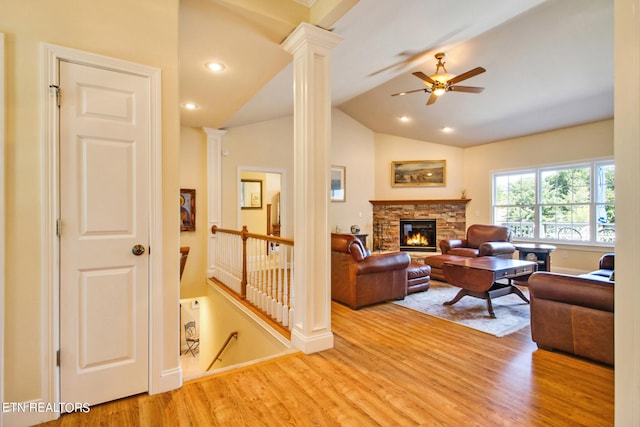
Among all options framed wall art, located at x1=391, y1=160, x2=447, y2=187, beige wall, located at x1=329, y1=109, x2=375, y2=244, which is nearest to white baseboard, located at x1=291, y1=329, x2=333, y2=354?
beige wall, located at x1=329, y1=109, x2=375, y2=244

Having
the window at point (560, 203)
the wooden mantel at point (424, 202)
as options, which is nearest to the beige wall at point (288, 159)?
the wooden mantel at point (424, 202)

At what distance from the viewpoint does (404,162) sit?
298 inches

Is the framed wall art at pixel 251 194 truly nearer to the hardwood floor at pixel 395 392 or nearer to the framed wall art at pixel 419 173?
the framed wall art at pixel 419 173

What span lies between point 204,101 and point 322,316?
3162 millimetres

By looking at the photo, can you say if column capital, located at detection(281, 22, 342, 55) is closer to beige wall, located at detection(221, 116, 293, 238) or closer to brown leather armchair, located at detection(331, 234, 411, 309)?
brown leather armchair, located at detection(331, 234, 411, 309)

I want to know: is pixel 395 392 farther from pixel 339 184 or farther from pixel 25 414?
pixel 339 184

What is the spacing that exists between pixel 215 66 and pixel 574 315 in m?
3.94

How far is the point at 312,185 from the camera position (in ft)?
8.44

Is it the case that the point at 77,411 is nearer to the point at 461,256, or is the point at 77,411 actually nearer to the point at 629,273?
the point at 629,273

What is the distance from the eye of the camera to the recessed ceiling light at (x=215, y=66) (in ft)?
10.2

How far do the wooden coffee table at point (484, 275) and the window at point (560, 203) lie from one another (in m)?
2.90

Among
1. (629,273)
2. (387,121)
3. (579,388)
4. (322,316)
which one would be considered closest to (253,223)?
(387,121)

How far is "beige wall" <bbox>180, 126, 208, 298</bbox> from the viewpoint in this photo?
17.2ft

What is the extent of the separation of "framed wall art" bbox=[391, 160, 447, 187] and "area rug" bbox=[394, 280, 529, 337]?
3.45 metres
